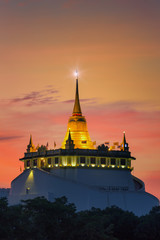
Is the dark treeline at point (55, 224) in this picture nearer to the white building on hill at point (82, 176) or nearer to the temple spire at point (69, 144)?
the white building on hill at point (82, 176)

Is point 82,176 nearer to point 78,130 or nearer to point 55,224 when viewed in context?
point 78,130

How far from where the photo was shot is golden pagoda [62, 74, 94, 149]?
169375mm

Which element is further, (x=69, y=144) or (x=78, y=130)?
(x=78, y=130)

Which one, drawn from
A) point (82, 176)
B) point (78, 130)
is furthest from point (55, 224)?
point (78, 130)

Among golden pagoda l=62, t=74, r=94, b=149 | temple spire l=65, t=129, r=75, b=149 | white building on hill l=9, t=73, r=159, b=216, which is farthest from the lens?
golden pagoda l=62, t=74, r=94, b=149

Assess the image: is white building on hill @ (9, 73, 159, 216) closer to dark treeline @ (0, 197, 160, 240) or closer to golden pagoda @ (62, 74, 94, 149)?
golden pagoda @ (62, 74, 94, 149)

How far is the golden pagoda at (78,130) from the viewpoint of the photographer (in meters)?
169

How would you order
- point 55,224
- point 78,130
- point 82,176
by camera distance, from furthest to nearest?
point 78,130
point 82,176
point 55,224

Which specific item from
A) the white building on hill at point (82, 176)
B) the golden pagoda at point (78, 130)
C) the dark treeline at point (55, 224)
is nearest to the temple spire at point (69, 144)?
the white building on hill at point (82, 176)

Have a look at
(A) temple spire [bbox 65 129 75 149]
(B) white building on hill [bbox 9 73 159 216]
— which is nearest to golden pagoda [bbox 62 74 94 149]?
(B) white building on hill [bbox 9 73 159 216]

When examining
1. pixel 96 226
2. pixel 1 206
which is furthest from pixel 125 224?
pixel 1 206

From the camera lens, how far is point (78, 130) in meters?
171

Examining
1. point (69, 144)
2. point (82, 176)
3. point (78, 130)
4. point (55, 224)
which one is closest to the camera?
point (55, 224)

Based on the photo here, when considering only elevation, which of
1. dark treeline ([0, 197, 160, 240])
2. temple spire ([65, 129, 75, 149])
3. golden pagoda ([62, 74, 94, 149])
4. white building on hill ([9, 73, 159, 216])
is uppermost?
golden pagoda ([62, 74, 94, 149])
